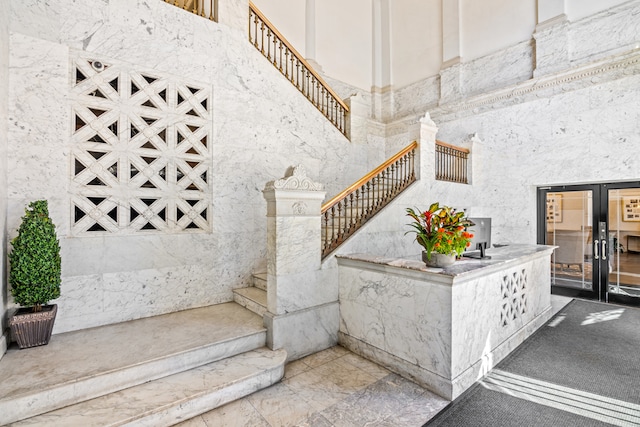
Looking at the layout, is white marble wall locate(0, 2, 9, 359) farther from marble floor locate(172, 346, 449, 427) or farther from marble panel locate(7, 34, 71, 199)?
marble floor locate(172, 346, 449, 427)

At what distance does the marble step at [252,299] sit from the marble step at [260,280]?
0.19ft

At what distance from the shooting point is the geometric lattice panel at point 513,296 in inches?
132

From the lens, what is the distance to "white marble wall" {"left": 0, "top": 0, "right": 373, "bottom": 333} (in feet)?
10.6

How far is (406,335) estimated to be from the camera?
2951 mm

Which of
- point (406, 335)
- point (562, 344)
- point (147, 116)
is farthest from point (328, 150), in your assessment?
point (562, 344)

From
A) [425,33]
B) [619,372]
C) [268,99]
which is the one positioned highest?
[425,33]

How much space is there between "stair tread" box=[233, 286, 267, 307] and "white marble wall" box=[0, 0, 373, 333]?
0.57ft

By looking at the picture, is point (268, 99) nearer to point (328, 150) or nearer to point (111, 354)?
point (328, 150)

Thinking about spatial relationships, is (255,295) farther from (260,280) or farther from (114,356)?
(114,356)

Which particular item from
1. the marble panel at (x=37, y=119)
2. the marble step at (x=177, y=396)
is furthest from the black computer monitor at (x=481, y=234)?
the marble panel at (x=37, y=119)

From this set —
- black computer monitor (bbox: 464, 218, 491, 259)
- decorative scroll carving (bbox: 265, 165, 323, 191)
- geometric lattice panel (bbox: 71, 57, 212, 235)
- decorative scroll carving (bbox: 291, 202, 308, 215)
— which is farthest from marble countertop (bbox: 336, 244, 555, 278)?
geometric lattice panel (bbox: 71, 57, 212, 235)

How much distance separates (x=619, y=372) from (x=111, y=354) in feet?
16.8

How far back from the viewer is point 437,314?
269cm

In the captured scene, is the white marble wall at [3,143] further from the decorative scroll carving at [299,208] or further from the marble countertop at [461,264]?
the marble countertop at [461,264]
